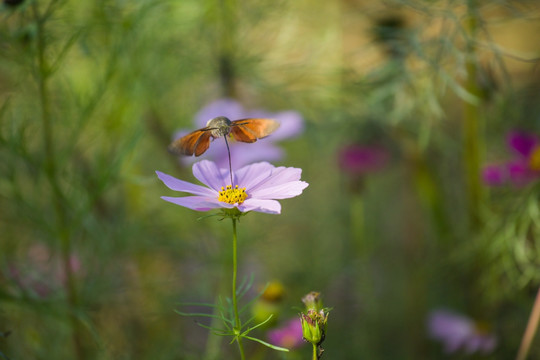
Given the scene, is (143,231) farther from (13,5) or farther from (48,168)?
(13,5)

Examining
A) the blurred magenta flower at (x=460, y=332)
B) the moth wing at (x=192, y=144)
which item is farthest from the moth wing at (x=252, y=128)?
the blurred magenta flower at (x=460, y=332)

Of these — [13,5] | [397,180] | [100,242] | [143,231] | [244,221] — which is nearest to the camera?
[13,5]

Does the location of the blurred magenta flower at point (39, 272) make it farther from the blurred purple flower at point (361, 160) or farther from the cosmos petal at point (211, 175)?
the blurred purple flower at point (361, 160)

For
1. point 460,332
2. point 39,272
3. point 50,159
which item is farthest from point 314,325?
point 39,272

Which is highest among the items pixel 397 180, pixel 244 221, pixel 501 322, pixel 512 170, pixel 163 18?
pixel 397 180

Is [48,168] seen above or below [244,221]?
below

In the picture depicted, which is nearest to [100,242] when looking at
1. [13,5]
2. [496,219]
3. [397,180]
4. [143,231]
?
[143,231]

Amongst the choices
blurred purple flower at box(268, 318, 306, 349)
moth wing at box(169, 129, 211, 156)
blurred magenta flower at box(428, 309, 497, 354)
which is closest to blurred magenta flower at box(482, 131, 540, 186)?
blurred magenta flower at box(428, 309, 497, 354)

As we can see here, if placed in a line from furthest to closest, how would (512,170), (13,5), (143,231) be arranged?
(143,231) → (512,170) → (13,5)
